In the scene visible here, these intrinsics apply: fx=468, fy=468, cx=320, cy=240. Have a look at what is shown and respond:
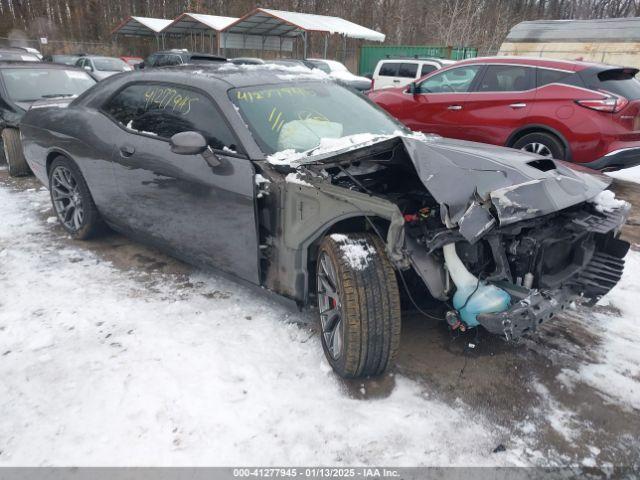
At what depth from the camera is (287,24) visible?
2486 centimetres

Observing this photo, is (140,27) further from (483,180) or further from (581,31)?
(483,180)

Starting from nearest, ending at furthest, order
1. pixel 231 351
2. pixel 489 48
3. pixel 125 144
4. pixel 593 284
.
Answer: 1. pixel 593 284
2. pixel 231 351
3. pixel 125 144
4. pixel 489 48

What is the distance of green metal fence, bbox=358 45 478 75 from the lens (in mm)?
21272

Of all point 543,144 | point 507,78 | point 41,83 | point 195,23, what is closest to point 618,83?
point 543,144

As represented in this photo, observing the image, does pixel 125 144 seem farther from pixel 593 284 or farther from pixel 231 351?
pixel 593 284

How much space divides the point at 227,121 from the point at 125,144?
3.51 feet

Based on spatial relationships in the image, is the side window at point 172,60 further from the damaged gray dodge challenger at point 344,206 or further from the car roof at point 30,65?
the damaged gray dodge challenger at point 344,206

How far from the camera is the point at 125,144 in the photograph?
353cm

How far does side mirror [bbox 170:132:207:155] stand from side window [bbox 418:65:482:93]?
5.09 metres

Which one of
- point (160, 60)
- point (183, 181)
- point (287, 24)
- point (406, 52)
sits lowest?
point (183, 181)

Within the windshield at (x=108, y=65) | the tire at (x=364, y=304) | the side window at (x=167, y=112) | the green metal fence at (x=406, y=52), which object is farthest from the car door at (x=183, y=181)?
the green metal fence at (x=406, y=52)

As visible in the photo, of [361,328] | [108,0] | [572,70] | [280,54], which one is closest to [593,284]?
[361,328]

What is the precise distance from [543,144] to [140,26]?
3268 cm

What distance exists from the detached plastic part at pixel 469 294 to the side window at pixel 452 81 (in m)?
5.21
